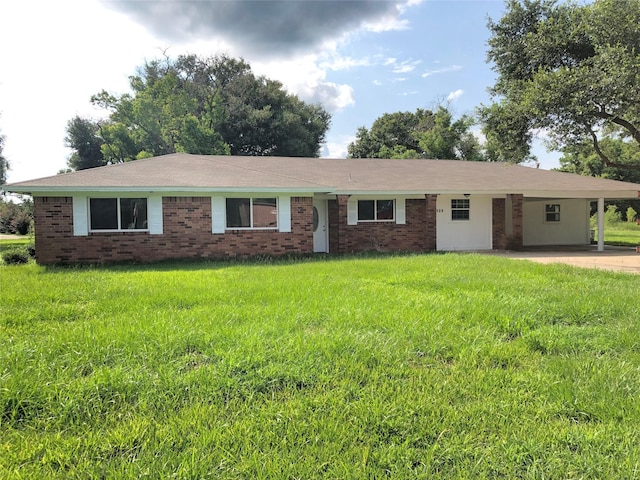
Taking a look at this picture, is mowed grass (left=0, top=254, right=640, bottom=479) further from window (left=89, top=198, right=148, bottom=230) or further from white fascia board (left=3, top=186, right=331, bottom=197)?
window (left=89, top=198, right=148, bottom=230)

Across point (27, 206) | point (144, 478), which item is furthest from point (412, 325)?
point (27, 206)

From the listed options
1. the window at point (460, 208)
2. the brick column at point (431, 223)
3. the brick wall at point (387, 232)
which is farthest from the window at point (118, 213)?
the window at point (460, 208)

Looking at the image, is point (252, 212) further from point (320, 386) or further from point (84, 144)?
point (84, 144)

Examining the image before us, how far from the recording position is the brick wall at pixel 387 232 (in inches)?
603

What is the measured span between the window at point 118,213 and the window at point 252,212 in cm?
269

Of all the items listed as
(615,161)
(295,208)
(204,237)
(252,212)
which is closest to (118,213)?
(204,237)

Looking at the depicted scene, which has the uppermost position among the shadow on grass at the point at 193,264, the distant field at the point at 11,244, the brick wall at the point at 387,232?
the brick wall at the point at 387,232

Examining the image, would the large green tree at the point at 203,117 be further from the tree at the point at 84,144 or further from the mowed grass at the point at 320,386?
the mowed grass at the point at 320,386

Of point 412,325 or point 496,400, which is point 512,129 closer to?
point 412,325

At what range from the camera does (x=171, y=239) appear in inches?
508

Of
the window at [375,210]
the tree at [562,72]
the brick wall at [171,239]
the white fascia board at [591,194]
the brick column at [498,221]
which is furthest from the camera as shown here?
the brick column at [498,221]

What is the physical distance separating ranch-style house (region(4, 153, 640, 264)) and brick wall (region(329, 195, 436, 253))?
40 millimetres

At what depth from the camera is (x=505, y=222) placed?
55.2 ft

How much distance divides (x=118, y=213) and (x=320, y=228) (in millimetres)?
7213
